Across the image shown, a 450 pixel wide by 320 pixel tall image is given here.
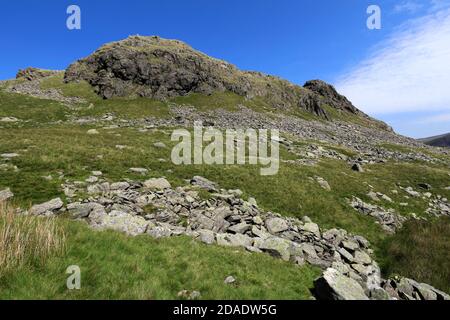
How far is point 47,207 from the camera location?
16.1 m

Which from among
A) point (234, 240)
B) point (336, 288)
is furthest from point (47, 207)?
point (336, 288)

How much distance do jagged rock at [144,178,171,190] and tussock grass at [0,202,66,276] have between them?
35.6 ft

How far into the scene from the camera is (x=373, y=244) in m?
20.2

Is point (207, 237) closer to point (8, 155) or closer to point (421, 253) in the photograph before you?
point (421, 253)

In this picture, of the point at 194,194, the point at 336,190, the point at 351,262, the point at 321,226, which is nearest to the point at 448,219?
the point at 336,190

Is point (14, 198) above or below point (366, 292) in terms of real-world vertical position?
above

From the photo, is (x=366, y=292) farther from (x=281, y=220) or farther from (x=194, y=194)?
(x=194, y=194)

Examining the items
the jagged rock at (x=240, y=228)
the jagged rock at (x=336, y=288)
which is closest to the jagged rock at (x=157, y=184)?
the jagged rock at (x=240, y=228)

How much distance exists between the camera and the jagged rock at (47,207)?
51.1 ft

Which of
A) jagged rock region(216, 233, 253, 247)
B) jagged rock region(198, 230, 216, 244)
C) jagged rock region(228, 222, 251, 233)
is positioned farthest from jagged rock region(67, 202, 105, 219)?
jagged rock region(228, 222, 251, 233)

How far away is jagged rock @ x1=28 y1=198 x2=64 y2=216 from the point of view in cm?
1558
